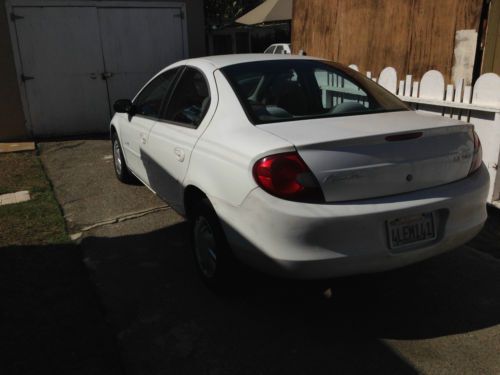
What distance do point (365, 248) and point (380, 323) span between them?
648 millimetres

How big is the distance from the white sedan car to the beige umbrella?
40.4 feet

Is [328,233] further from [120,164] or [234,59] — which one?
[120,164]

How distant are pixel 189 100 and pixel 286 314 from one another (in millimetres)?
1779

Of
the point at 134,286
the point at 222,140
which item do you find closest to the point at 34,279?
the point at 134,286

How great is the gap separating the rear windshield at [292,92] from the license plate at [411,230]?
856 millimetres

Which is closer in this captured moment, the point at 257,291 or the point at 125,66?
the point at 257,291

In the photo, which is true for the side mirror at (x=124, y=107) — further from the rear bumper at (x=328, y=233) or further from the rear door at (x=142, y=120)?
the rear bumper at (x=328, y=233)

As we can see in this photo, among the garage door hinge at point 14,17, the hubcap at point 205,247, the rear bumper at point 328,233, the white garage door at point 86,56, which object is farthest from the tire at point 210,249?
the garage door hinge at point 14,17

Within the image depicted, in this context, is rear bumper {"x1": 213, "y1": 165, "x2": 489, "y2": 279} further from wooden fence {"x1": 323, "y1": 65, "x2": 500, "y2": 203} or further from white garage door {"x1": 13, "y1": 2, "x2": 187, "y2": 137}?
white garage door {"x1": 13, "y1": 2, "x2": 187, "y2": 137}

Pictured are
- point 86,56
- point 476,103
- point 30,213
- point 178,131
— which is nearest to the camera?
point 178,131

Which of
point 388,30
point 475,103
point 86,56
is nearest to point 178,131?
point 475,103

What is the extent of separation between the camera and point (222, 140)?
290 cm

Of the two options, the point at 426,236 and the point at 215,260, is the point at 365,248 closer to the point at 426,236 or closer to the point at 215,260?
the point at 426,236

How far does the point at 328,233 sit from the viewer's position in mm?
2432
